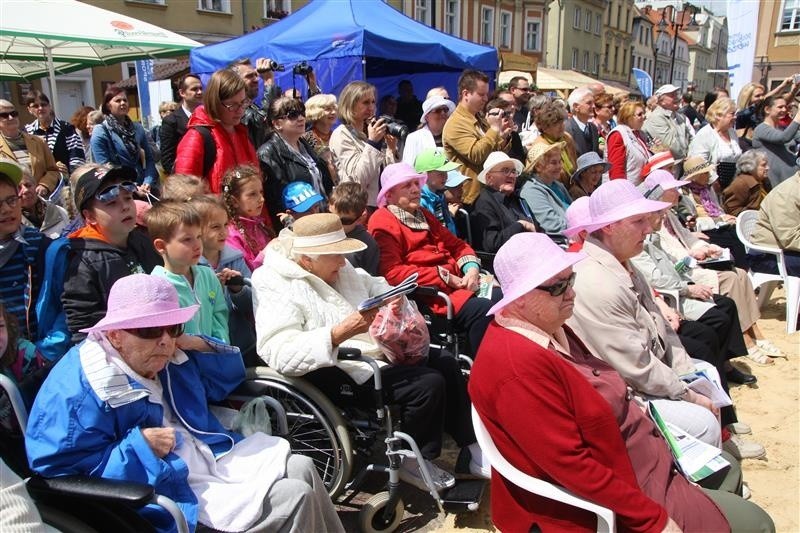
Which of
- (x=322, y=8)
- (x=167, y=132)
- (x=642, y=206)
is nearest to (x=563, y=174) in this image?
(x=642, y=206)

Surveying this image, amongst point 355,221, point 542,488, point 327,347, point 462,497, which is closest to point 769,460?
point 462,497

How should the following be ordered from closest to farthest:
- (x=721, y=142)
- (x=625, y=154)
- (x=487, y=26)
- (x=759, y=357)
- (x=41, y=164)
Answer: (x=759, y=357) < (x=41, y=164) < (x=625, y=154) < (x=721, y=142) < (x=487, y=26)

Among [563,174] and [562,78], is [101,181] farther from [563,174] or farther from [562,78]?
[562,78]

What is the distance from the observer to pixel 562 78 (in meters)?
28.5

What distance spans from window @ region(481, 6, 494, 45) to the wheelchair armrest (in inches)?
1270

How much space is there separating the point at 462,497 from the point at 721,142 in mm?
6195

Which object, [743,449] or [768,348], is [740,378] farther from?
[743,449]

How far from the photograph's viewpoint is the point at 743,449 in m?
3.23

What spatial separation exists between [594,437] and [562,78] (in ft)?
96.5

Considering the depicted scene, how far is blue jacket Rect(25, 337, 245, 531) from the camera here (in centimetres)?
176

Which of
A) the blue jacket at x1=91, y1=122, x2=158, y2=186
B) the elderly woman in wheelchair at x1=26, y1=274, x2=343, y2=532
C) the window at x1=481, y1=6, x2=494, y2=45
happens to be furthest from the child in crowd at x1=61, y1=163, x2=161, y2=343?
the window at x1=481, y1=6, x2=494, y2=45

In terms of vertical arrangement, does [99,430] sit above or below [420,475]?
above

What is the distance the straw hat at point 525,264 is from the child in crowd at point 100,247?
1622 millimetres

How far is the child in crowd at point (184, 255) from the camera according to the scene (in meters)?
2.54
